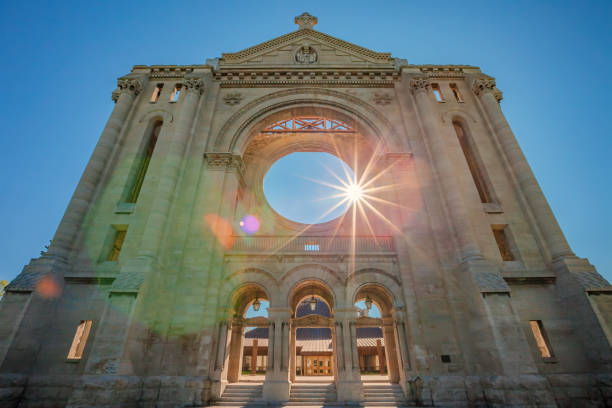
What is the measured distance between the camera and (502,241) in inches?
505

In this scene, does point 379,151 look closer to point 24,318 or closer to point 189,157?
point 189,157

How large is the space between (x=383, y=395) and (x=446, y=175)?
9913 millimetres

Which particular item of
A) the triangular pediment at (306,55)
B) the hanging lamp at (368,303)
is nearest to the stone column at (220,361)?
the hanging lamp at (368,303)

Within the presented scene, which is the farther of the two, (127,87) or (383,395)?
(127,87)

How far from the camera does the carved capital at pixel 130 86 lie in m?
16.4

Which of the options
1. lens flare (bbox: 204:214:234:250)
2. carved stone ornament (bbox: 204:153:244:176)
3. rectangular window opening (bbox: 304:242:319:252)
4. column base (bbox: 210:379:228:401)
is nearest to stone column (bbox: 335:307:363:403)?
rectangular window opening (bbox: 304:242:319:252)

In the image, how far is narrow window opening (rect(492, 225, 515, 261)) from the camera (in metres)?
12.6

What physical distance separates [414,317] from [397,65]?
15152 millimetres

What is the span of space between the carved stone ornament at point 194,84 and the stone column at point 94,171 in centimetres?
297

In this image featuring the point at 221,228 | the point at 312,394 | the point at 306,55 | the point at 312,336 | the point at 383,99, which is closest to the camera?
the point at 312,394

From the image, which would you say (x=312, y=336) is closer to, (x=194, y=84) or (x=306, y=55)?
(x=194, y=84)

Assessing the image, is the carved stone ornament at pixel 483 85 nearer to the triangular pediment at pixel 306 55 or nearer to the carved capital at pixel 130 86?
the triangular pediment at pixel 306 55

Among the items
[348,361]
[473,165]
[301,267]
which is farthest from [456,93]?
[348,361]

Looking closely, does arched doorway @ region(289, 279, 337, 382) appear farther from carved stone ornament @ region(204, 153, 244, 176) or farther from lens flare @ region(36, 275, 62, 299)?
lens flare @ region(36, 275, 62, 299)
